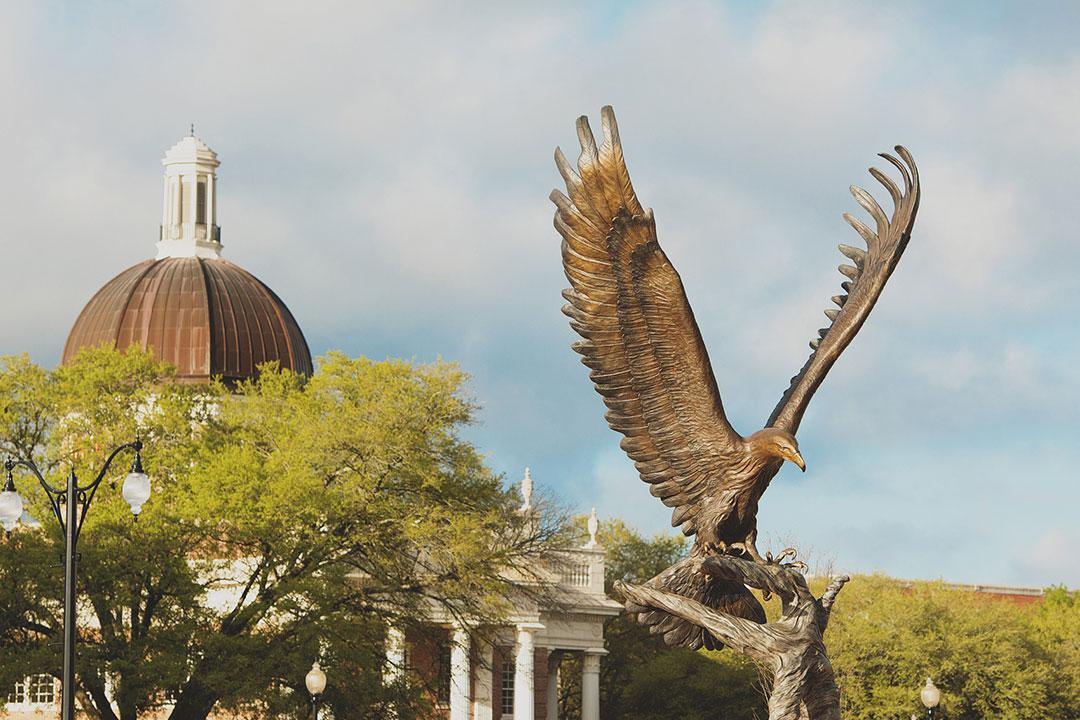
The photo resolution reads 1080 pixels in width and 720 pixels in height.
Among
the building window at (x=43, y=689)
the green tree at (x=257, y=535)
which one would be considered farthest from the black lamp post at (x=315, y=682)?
the building window at (x=43, y=689)

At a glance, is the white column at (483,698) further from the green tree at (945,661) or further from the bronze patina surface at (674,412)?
the bronze patina surface at (674,412)

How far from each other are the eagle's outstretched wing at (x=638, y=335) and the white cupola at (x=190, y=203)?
5543cm

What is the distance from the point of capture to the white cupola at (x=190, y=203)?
70.9 metres

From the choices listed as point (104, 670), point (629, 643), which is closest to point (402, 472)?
point (104, 670)

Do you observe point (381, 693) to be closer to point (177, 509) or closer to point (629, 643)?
point (177, 509)

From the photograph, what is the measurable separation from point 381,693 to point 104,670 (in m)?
5.22

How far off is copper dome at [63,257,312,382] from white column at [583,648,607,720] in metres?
12.6

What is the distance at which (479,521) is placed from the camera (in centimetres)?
4041

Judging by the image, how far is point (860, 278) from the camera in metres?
16.4

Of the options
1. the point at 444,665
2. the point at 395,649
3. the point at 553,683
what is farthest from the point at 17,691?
the point at 553,683

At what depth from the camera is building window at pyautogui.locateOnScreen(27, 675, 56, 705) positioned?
119ft

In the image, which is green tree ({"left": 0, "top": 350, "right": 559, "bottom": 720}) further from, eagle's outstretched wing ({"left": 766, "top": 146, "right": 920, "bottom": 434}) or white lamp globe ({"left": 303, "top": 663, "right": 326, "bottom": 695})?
eagle's outstretched wing ({"left": 766, "top": 146, "right": 920, "bottom": 434})

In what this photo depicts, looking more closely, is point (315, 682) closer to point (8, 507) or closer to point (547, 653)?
point (8, 507)

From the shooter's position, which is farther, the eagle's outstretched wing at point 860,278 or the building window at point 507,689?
the building window at point 507,689
